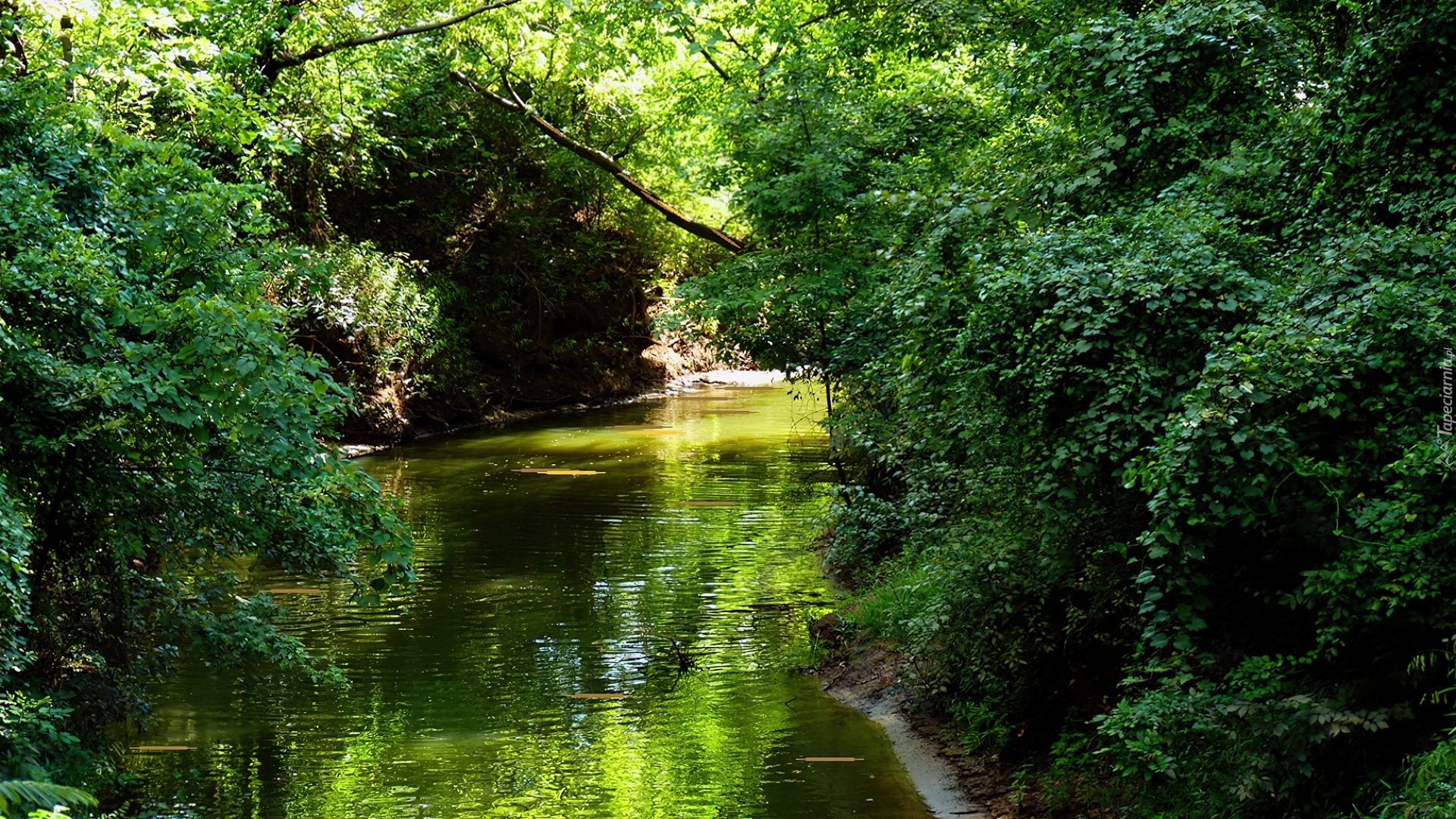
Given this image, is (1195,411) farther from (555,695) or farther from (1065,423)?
(555,695)

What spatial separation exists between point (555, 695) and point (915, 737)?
9.17ft

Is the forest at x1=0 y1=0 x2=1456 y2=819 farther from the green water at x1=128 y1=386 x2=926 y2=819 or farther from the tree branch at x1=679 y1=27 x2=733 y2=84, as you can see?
the tree branch at x1=679 y1=27 x2=733 y2=84

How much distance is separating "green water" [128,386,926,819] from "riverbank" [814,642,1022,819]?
0.16 metres

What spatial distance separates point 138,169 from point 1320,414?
255 inches

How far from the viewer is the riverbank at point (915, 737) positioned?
732cm

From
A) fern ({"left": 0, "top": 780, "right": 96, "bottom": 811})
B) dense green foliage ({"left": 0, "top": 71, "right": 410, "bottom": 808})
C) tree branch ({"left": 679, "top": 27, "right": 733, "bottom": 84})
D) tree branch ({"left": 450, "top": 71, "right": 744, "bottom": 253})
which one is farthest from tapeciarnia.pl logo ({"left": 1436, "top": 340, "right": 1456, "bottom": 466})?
tree branch ({"left": 450, "top": 71, "right": 744, "bottom": 253})

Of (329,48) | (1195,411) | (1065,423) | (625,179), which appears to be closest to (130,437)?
(1065,423)

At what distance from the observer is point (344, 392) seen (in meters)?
6.77

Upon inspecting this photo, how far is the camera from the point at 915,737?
8492 millimetres

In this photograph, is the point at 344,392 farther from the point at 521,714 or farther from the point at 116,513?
the point at 521,714

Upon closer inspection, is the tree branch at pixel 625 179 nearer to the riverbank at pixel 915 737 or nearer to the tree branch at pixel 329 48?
the tree branch at pixel 329 48

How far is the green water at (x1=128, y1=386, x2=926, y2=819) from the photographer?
24.6 feet

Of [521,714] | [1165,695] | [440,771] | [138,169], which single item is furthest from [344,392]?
[1165,695]

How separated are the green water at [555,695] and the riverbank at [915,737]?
16cm
